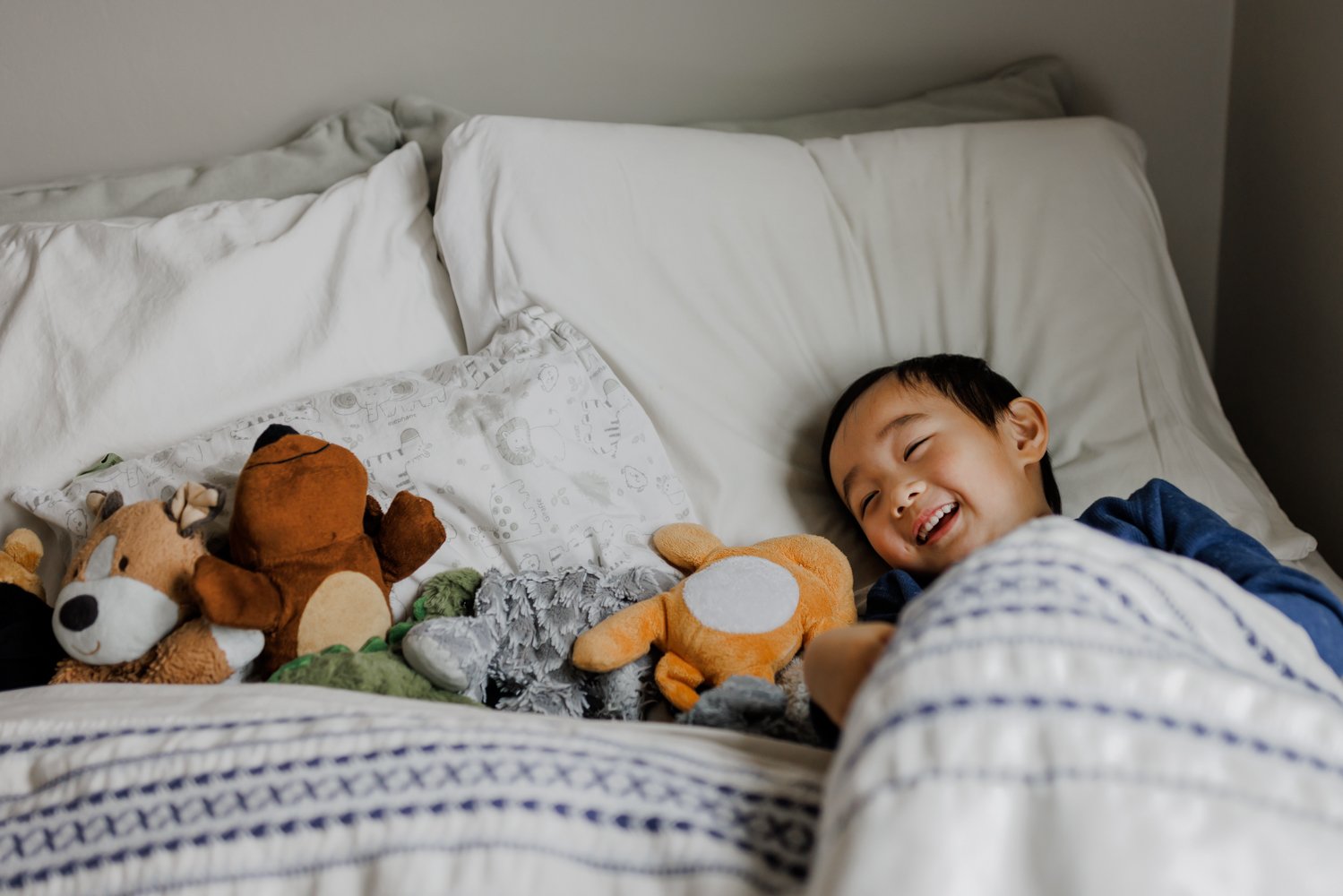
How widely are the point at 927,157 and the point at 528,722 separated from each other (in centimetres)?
97

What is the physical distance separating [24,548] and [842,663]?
0.81 metres

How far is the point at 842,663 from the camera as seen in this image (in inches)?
26.8

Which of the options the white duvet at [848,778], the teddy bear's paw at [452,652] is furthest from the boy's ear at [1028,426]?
the teddy bear's paw at [452,652]

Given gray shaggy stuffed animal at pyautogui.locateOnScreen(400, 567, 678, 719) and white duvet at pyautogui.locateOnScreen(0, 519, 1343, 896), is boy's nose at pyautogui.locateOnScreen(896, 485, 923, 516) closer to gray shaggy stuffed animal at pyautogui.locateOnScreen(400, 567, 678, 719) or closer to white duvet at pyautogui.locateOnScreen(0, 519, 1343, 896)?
gray shaggy stuffed animal at pyautogui.locateOnScreen(400, 567, 678, 719)

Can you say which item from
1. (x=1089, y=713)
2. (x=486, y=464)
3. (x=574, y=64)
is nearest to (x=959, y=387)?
(x=486, y=464)

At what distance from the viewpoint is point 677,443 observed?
46.8 inches

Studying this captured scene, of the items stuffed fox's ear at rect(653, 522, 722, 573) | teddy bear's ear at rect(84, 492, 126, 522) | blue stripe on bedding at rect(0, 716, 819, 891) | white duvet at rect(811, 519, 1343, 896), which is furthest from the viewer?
stuffed fox's ear at rect(653, 522, 722, 573)

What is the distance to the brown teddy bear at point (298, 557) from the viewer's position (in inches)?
33.2

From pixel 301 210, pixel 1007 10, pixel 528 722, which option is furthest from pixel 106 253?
pixel 1007 10

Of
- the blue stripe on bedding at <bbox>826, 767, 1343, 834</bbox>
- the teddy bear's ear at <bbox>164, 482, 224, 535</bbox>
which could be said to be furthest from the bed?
the teddy bear's ear at <bbox>164, 482, 224, 535</bbox>

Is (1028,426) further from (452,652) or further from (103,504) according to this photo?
(103,504)

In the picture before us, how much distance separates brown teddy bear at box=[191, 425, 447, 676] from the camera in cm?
84

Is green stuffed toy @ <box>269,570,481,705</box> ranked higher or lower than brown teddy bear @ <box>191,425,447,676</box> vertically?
lower

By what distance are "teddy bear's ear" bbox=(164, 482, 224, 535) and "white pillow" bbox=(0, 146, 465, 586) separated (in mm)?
231
